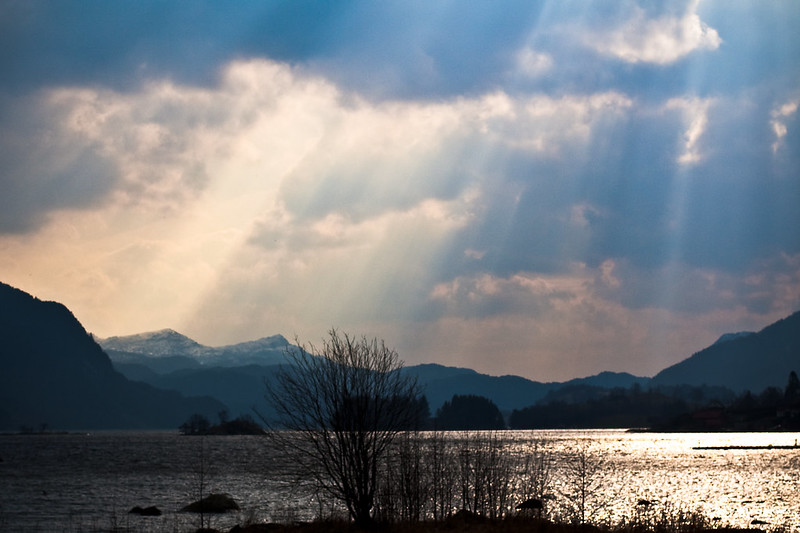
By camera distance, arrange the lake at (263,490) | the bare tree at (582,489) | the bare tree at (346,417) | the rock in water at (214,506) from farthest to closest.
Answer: the rock in water at (214,506), the lake at (263,490), the bare tree at (582,489), the bare tree at (346,417)

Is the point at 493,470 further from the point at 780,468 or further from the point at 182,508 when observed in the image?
the point at 780,468

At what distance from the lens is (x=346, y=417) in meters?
39.3

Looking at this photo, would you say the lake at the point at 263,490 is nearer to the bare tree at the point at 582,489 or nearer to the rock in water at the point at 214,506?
the bare tree at the point at 582,489

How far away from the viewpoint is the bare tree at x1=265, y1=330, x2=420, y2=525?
3878 centimetres

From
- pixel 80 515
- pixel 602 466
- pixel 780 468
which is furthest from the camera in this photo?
pixel 602 466

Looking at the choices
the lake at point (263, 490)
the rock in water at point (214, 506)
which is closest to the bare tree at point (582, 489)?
the lake at point (263, 490)

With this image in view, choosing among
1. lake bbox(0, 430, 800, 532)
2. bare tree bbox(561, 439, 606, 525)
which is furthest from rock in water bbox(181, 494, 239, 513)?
bare tree bbox(561, 439, 606, 525)

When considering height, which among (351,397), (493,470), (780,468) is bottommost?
(780,468)

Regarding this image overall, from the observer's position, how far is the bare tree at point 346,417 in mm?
38781

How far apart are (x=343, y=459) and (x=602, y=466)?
4460 inches

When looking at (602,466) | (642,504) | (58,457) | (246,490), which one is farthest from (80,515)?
(58,457)

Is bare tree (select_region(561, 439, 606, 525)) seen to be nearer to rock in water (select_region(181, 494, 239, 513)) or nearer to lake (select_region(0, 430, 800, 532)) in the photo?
lake (select_region(0, 430, 800, 532))

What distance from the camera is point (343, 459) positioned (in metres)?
39.0

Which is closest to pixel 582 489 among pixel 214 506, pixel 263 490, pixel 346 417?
pixel 346 417
